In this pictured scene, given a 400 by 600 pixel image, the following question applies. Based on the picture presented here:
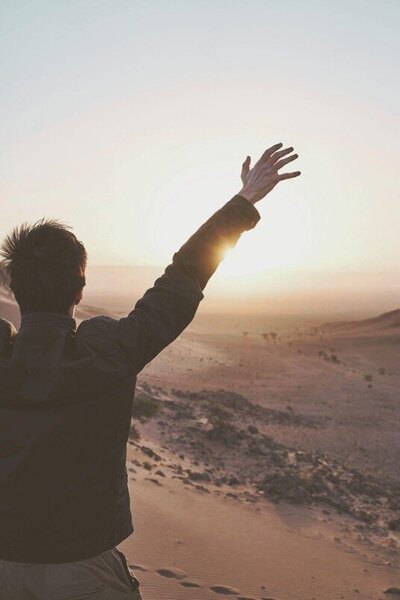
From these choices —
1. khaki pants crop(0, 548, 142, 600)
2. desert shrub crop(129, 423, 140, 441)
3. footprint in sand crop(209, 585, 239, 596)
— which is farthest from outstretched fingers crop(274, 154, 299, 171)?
desert shrub crop(129, 423, 140, 441)

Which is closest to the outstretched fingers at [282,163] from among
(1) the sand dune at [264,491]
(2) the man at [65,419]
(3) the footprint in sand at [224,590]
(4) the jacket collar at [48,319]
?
(2) the man at [65,419]

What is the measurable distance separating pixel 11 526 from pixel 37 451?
24 centimetres

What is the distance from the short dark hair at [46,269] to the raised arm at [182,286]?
0.56 feet

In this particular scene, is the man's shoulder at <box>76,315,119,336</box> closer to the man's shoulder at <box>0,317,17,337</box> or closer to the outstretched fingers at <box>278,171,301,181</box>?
the man's shoulder at <box>0,317,17,337</box>

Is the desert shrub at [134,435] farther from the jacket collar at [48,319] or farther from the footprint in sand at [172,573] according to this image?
the jacket collar at [48,319]

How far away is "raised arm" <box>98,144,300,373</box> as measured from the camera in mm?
1706

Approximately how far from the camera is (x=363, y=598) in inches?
205

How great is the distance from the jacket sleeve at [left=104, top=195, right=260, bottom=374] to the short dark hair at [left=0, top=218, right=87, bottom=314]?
17 cm

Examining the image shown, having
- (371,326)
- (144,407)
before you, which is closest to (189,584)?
(144,407)

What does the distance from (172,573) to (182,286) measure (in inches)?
156

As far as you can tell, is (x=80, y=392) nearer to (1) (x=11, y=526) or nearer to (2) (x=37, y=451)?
(2) (x=37, y=451)

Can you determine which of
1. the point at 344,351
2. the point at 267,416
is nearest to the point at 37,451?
the point at 267,416

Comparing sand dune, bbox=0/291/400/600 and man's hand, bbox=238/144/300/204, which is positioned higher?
man's hand, bbox=238/144/300/204

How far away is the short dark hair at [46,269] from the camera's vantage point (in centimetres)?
175
